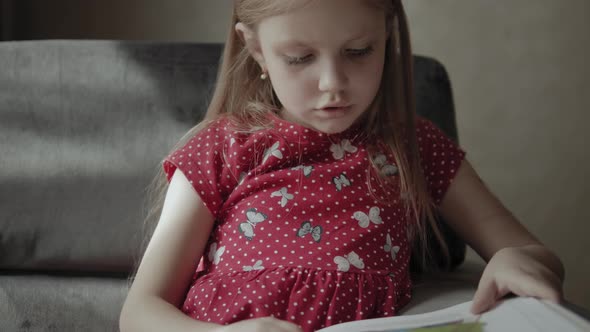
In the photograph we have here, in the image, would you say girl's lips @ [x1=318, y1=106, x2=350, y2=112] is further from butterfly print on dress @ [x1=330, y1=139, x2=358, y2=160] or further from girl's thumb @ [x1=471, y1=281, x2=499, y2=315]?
girl's thumb @ [x1=471, y1=281, x2=499, y2=315]

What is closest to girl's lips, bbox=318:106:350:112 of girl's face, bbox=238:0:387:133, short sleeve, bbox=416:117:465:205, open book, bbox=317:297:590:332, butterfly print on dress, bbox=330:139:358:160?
girl's face, bbox=238:0:387:133

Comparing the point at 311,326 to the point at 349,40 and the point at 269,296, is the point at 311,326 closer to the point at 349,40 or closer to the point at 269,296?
the point at 269,296

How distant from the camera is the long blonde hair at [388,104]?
1.06 metres

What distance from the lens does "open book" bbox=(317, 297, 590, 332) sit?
72cm

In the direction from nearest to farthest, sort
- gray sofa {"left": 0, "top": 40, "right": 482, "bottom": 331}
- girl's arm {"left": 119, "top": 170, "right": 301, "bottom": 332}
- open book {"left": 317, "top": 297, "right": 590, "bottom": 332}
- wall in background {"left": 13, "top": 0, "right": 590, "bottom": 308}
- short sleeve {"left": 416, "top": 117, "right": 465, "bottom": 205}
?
open book {"left": 317, "top": 297, "right": 590, "bottom": 332} → girl's arm {"left": 119, "top": 170, "right": 301, "bottom": 332} → short sleeve {"left": 416, "top": 117, "right": 465, "bottom": 205} → gray sofa {"left": 0, "top": 40, "right": 482, "bottom": 331} → wall in background {"left": 13, "top": 0, "right": 590, "bottom": 308}

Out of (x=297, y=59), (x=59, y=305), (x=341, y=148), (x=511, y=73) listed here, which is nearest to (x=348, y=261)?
(x=341, y=148)

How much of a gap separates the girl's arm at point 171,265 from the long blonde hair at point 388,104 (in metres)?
0.13

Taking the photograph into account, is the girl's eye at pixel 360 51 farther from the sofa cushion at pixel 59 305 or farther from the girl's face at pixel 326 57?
the sofa cushion at pixel 59 305

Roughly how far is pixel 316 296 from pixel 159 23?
4.02 ft

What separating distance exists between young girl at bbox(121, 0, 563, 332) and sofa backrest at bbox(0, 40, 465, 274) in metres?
0.21

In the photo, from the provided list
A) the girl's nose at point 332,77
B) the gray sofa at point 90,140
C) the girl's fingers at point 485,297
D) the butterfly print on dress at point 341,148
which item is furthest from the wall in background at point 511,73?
the girl's fingers at point 485,297

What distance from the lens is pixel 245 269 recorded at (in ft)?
3.17

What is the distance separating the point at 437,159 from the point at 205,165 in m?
0.38

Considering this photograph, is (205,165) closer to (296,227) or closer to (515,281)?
(296,227)
